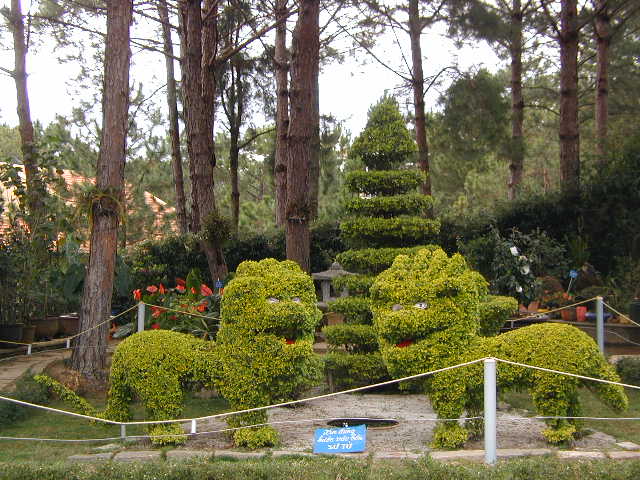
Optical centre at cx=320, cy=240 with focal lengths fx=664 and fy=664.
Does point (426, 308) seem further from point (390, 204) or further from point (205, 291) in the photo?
point (205, 291)

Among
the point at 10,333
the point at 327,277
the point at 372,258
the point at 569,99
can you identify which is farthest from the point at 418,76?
the point at 10,333

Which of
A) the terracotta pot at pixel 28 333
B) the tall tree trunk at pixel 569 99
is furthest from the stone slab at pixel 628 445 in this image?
the tall tree trunk at pixel 569 99

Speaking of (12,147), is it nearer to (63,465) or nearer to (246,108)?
(246,108)

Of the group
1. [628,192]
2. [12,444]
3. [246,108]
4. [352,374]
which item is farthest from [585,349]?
[246,108]

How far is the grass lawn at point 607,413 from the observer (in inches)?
235

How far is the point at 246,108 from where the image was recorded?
17969 mm

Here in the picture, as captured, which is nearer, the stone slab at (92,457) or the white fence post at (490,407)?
the white fence post at (490,407)

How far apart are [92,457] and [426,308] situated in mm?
2932

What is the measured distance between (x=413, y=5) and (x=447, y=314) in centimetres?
1244

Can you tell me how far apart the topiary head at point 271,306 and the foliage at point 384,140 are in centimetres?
277

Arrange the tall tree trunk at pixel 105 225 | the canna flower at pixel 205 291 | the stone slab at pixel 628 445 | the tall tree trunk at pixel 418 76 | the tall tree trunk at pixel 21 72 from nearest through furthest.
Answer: the stone slab at pixel 628 445 < the tall tree trunk at pixel 105 225 < the canna flower at pixel 205 291 < the tall tree trunk at pixel 21 72 < the tall tree trunk at pixel 418 76

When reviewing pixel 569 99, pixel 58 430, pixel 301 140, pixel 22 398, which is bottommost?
pixel 58 430

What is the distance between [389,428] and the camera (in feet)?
20.7

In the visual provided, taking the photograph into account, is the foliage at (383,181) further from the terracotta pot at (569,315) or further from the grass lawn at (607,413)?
the terracotta pot at (569,315)
